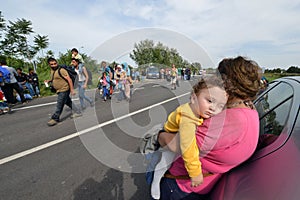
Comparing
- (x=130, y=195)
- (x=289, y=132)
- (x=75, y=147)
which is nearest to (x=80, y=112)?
(x=75, y=147)

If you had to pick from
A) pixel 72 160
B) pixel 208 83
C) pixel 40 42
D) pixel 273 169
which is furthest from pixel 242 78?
pixel 40 42

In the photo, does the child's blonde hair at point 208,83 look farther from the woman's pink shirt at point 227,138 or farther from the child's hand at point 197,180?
the child's hand at point 197,180

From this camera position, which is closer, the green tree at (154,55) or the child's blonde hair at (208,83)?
the child's blonde hair at (208,83)

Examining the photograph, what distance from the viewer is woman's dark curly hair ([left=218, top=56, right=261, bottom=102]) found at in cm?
97

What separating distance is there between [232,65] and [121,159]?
100.0 inches

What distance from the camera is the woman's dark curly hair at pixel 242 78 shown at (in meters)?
0.97

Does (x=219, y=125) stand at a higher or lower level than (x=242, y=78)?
lower

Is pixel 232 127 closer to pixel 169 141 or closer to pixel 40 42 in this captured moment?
pixel 169 141

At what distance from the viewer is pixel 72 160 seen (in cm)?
292

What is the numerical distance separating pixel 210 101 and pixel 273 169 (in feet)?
1.45

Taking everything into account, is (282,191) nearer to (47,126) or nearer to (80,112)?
(47,126)

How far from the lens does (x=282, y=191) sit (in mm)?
671

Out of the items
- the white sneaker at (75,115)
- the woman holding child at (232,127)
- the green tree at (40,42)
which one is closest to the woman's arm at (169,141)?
the woman holding child at (232,127)

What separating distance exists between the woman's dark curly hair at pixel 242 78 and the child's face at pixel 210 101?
0.05m
